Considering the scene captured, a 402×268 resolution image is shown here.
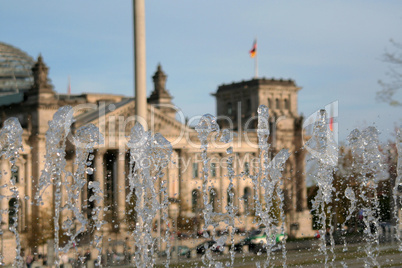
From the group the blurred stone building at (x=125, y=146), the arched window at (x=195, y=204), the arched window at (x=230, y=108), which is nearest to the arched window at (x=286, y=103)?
the blurred stone building at (x=125, y=146)

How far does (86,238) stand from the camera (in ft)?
133

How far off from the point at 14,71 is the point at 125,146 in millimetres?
22841

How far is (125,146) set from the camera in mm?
63438

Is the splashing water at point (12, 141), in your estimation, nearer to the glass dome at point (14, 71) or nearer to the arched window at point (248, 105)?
the glass dome at point (14, 71)

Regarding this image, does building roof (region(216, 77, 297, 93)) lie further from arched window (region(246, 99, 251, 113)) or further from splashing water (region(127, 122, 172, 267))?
splashing water (region(127, 122, 172, 267))

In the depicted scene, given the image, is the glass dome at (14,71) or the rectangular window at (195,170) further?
the glass dome at (14,71)

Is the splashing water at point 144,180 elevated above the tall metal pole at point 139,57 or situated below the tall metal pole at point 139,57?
below

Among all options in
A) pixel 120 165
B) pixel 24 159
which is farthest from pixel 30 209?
pixel 120 165

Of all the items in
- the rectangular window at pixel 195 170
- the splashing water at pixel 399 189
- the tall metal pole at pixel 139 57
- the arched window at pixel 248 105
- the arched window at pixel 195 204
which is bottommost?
the arched window at pixel 195 204

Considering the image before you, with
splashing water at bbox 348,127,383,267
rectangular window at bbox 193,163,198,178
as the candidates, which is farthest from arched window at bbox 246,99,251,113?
splashing water at bbox 348,127,383,267

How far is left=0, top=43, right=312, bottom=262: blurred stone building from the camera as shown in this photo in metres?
54.6

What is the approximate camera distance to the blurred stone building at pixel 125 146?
2149 inches

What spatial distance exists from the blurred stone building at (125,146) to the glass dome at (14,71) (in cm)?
11

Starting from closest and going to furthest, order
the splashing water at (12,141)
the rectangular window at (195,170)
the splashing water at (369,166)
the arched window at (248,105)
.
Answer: the splashing water at (369,166) → the splashing water at (12,141) → the rectangular window at (195,170) → the arched window at (248,105)
